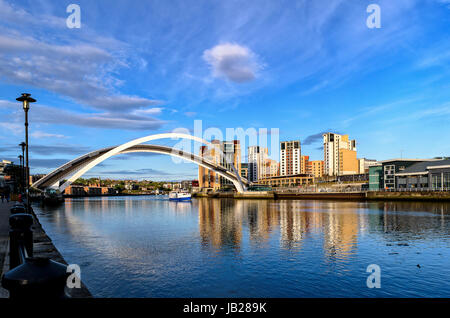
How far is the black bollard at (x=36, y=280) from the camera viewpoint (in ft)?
8.28

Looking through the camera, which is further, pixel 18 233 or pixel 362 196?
pixel 362 196

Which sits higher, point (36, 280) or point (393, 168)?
point (393, 168)

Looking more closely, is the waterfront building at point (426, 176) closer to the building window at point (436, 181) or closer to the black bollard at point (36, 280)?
the building window at point (436, 181)

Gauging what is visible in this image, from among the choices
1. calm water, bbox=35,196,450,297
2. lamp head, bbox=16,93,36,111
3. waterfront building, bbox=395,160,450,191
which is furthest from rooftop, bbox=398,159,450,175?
lamp head, bbox=16,93,36,111

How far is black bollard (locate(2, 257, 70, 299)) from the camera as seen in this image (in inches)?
99.3

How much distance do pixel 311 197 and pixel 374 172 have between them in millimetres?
21200

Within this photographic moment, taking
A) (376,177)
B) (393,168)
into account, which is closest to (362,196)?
(376,177)

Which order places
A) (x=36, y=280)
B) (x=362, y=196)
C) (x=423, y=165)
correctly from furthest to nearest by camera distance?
(x=362, y=196)
(x=423, y=165)
(x=36, y=280)

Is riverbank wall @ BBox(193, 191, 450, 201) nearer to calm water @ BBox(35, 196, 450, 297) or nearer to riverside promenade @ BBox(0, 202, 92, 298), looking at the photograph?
calm water @ BBox(35, 196, 450, 297)

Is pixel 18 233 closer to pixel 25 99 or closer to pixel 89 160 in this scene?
pixel 25 99

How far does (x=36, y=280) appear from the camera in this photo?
2.53 meters

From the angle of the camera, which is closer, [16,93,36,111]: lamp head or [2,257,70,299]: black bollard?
[2,257,70,299]: black bollard
